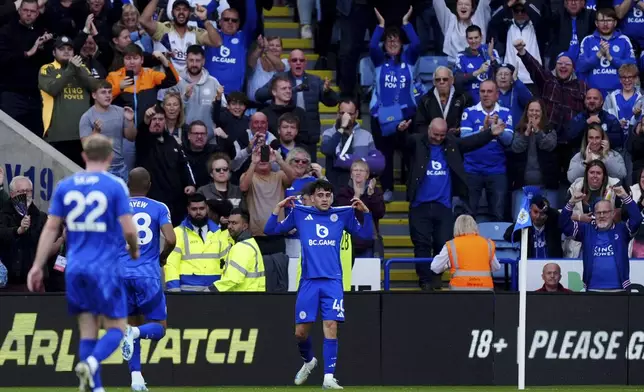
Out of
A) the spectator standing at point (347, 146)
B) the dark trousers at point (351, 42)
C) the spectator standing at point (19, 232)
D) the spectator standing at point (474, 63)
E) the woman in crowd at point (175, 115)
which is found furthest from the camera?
the dark trousers at point (351, 42)

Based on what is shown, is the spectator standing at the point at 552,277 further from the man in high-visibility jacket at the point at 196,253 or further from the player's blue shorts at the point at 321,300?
the man in high-visibility jacket at the point at 196,253

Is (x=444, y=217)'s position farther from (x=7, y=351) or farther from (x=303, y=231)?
(x=7, y=351)

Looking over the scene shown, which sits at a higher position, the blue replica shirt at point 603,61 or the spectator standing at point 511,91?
the blue replica shirt at point 603,61

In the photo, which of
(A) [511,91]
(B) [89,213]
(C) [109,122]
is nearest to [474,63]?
(A) [511,91]

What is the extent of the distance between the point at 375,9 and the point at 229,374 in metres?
6.05

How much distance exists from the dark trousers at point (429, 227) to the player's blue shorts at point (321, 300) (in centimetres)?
378

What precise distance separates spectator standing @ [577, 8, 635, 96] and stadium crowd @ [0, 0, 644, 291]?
2 cm

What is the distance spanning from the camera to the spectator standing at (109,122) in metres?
17.5

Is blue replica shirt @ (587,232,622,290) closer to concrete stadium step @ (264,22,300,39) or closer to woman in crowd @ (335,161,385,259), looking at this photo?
woman in crowd @ (335,161,385,259)

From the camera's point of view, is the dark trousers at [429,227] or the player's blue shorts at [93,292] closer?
the player's blue shorts at [93,292]

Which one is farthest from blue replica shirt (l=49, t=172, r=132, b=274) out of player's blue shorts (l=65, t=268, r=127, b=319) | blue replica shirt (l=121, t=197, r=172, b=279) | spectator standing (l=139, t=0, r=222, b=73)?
spectator standing (l=139, t=0, r=222, b=73)

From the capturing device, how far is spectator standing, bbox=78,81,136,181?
1753 cm

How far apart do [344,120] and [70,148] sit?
137 inches

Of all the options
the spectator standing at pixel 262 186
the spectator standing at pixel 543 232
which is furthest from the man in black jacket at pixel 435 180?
the spectator standing at pixel 262 186
